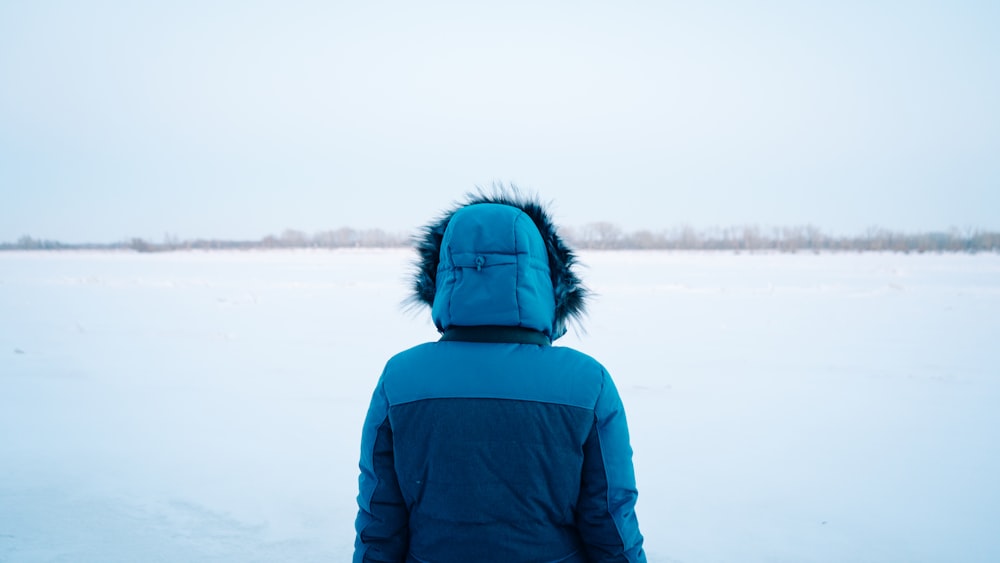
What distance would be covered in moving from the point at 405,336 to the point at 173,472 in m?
4.72

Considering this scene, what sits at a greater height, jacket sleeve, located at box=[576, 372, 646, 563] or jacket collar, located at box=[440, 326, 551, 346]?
jacket collar, located at box=[440, 326, 551, 346]

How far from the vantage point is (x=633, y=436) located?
4.01 m

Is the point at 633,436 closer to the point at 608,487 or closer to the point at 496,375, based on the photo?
the point at 608,487

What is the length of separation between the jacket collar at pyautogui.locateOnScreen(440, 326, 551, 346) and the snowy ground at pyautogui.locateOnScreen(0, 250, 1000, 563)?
0.36m

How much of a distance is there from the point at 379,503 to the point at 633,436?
309cm

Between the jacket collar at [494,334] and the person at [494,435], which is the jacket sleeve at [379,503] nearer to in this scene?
the person at [494,435]

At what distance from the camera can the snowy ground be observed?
8.91 feet

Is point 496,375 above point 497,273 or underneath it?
underneath

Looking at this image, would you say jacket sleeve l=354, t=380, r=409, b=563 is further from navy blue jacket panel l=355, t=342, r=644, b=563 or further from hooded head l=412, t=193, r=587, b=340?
hooded head l=412, t=193, r=587, b=340

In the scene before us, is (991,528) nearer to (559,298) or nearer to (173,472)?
(559,298)

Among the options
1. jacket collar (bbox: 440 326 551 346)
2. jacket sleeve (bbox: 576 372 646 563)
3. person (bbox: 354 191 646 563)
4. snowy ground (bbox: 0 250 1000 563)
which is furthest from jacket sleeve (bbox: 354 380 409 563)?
snowy ground (bbox: 0 250 1000 563)

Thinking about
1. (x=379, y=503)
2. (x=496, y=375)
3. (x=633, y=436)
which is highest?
(x=496, y=375)

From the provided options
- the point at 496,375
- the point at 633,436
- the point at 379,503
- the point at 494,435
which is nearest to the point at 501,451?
the point at 494,435

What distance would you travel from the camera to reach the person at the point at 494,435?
3.59 ft
